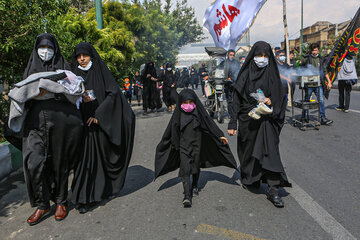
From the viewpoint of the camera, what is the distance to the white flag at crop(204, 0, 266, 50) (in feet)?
30.3

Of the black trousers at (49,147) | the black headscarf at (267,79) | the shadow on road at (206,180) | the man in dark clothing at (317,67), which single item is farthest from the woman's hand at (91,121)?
the man in dark clothing at (317,67)

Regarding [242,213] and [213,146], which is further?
[213,146]

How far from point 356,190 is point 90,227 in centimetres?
307

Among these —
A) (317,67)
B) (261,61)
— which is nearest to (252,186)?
(261,61)

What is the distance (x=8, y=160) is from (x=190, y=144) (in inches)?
117

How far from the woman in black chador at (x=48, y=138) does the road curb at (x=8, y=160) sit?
1.72 m

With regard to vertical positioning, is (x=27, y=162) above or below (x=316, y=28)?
below

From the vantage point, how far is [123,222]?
10.6 ft

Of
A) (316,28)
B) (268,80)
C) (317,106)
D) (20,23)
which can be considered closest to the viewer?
(268,80)

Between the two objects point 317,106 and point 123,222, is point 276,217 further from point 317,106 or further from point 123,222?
point 317,106

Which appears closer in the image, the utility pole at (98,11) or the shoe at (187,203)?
the shoe at (187,203)

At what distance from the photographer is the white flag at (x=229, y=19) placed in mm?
9250

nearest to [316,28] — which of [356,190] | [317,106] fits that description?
[317,106]

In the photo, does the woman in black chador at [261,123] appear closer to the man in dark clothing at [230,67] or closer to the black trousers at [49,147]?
the black trousers at [49,147]
